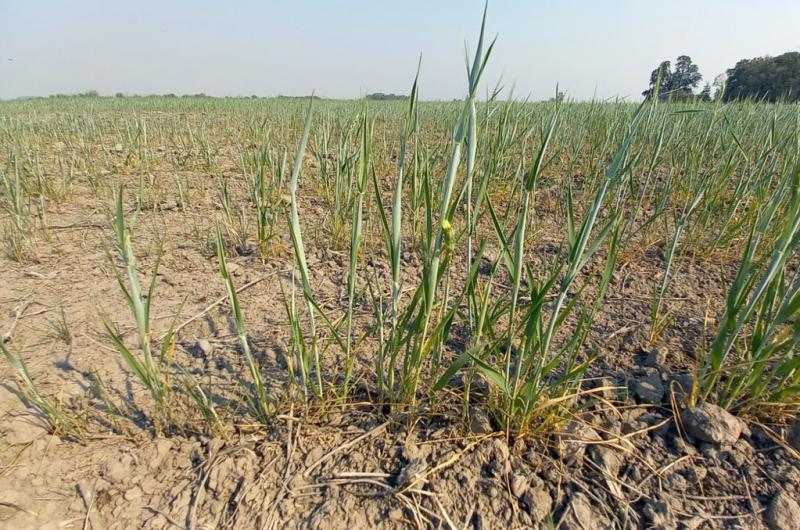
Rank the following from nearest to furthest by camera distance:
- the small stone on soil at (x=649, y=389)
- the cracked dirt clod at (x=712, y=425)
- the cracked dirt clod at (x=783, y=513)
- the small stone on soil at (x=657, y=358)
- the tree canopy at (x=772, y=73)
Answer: the cracked dirt clod at (x=783, y=513), the cracked dirt clod at (x=712, y=425), the small stone on soil at (x=649, y=389), the small stone on soil at (x=657, y=358), the tree canopy at (x=772, y=73)

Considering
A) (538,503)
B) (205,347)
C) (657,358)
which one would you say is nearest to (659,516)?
(538,503)

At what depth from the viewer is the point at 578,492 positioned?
0.75m

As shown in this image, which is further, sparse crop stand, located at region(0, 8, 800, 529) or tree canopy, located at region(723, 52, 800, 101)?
tree canopy, located at region(723, 52, 800, 101)

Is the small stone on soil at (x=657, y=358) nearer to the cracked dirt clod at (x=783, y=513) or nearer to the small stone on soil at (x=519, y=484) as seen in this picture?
the cracked dirt clod at (x=783, y=513)

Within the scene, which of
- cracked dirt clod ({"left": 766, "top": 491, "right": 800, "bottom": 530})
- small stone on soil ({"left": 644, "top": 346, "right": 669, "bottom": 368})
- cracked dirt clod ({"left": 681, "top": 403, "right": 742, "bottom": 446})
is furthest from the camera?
small stone on soil ({"left": 644, "top": 346, "right": 669, "bottom": 368})

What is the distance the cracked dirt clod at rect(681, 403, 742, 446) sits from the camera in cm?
81

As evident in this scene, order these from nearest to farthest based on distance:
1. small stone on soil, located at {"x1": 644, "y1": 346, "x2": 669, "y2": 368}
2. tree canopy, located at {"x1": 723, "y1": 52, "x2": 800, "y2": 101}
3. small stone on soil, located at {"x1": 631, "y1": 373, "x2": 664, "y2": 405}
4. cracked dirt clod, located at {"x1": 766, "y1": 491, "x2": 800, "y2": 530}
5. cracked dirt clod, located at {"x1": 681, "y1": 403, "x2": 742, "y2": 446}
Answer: cracked dirt clod, located at {"x1": 766, "y1": 491, "x2": 800, "y2": 530}
cracked dirt clod, located at {"x1": 681, "y1": 403, "x2": 742, "y2": 446}
small stone on soil, located at {"x1": 631, "y1": 373, "x2": 664, "y2": 405}
small stone on soil, located at {"x1": 644, "y1": 346, "x2": 669, "y2": 368}
tree canopy, located at {"x1": 723, "y1": 52, "x2": 800, "y2": 101}

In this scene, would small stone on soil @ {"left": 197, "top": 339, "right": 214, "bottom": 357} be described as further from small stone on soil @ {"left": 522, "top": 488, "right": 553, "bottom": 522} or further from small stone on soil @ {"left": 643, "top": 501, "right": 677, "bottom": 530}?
small stone on soil @ {"left": 643, "top": 501, "right": 677, "bottom": 530}

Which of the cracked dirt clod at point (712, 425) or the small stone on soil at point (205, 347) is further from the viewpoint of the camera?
the small stone on soil at point (205, 347)

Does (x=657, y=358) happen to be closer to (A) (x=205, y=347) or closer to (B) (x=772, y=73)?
(A) (x=205, y=347)

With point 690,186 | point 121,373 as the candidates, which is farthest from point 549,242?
point 121,373

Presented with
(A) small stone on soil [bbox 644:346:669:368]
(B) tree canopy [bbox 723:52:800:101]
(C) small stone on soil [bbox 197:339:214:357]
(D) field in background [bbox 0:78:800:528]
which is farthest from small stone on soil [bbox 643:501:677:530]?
(B) tree canopy [bbox 723:52:800:101]

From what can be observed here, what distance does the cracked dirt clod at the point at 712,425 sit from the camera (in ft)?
2.67

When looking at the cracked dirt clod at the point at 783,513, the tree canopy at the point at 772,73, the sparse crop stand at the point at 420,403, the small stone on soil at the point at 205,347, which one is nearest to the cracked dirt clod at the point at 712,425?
the sparse crop stand at the point at 420,403
